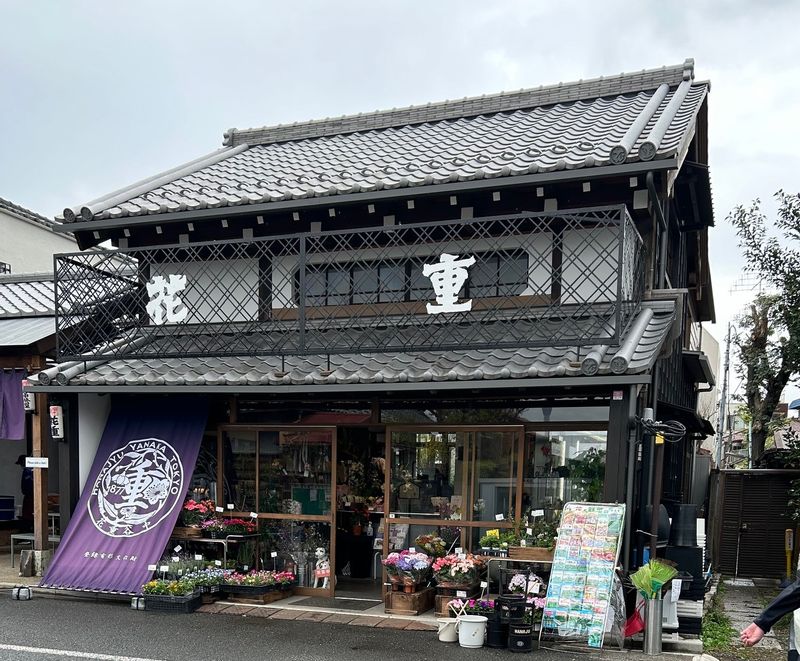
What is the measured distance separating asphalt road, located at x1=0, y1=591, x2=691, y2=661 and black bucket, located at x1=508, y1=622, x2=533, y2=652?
0.12 meters

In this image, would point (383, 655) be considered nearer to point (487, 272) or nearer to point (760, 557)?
point (487, 272)

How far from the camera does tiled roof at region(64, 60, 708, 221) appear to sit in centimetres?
973

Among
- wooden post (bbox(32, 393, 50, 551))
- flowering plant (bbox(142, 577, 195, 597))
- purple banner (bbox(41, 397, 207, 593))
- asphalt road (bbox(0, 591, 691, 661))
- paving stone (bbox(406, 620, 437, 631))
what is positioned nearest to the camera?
asphalt road (bbox(0, 591, 691, 661))

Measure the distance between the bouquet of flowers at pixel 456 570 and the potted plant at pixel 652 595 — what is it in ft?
6.44

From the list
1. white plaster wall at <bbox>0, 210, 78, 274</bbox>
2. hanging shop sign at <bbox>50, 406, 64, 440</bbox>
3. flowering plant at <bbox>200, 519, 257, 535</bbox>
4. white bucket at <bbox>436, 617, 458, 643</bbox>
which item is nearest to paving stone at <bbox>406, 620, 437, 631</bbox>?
white bucket at <bbox>436, 617, 458, 643</bbox>

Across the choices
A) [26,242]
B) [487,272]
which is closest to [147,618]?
[487,272]

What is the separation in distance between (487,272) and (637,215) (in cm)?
216

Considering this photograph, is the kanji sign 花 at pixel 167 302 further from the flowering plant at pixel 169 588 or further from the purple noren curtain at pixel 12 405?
the flowering plant at pixel 169 588

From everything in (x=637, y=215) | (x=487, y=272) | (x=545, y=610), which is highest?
(x=637, y=215)

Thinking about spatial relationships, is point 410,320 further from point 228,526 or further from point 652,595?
point 652,595

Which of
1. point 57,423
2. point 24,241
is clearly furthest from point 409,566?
point 24,241

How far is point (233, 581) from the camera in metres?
9.80

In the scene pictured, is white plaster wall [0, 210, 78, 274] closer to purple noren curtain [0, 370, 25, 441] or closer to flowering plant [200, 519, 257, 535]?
purple noren curtain [0, 370, 25, 441]

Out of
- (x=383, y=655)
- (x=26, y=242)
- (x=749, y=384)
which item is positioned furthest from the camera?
(x=26, y=242)
